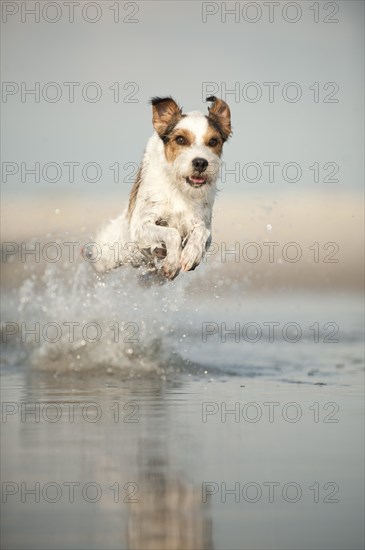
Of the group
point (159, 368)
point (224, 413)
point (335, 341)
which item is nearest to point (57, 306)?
point (159, 368)

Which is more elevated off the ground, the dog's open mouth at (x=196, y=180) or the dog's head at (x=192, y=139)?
the dog's head at (x=192, y=139)

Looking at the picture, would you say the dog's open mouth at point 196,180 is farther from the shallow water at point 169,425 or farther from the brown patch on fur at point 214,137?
the shallow water at point 169,425

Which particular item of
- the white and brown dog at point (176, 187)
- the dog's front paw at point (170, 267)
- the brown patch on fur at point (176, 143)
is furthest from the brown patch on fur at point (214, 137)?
the dog's front paw at point (170, 267)

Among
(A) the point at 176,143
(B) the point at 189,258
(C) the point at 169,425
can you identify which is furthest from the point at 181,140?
(C) the point at 169,425

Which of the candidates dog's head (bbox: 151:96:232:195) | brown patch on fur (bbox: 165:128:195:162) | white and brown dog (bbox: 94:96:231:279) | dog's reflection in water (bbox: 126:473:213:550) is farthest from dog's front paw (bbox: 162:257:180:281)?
dog's reflection in water (bbox: 126:473:213:550)

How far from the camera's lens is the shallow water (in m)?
5.93

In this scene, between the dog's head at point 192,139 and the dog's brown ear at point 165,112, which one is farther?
the dog's brown ear at point 165,112

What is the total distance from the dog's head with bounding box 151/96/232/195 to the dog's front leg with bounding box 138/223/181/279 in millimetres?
395

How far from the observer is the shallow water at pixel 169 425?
Result: 19.4 feet

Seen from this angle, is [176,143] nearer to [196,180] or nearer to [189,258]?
[196,180]

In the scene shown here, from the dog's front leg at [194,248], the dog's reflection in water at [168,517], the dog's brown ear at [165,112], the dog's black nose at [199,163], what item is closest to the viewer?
the dog's reflection in water at [168,517]

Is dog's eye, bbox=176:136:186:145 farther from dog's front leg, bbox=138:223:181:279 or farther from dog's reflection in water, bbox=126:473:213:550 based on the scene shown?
dog's reflection in water, bbox=126:473:213:550

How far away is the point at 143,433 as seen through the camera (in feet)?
26.2

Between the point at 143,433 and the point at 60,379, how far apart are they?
3.28 meters
